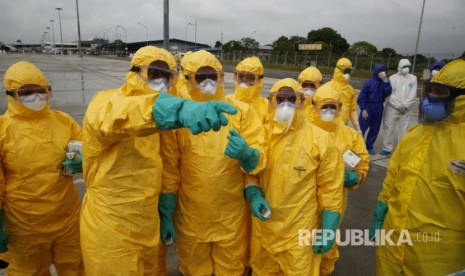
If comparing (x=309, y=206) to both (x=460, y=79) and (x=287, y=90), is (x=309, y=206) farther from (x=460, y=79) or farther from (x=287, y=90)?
(x=460, y=79)

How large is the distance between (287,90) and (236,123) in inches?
16.2

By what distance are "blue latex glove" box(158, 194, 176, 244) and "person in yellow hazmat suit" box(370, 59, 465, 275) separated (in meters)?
1.42

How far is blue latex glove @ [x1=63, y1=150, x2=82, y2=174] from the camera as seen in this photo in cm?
199

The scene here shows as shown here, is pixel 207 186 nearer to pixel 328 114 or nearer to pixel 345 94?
pixel 328 114

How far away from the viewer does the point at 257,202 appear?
194cm

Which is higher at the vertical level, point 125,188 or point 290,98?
point 290,98

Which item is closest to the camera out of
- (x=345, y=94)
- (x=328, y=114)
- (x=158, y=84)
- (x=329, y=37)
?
(x=158, y=84)

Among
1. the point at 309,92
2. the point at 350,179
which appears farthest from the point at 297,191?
the point at 309,92

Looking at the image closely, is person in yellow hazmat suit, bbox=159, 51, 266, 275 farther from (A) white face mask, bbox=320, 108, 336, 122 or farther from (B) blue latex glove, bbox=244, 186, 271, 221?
(A) white face mask, bbox=320, 108, 336, 122

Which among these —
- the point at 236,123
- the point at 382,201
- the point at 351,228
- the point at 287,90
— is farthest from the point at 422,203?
the point at 351,228

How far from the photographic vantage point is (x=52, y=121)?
213 cm

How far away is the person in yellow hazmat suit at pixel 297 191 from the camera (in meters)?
1.91

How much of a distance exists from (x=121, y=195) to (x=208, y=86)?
2.95ft

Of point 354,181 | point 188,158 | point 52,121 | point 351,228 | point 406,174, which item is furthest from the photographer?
point 351,228
